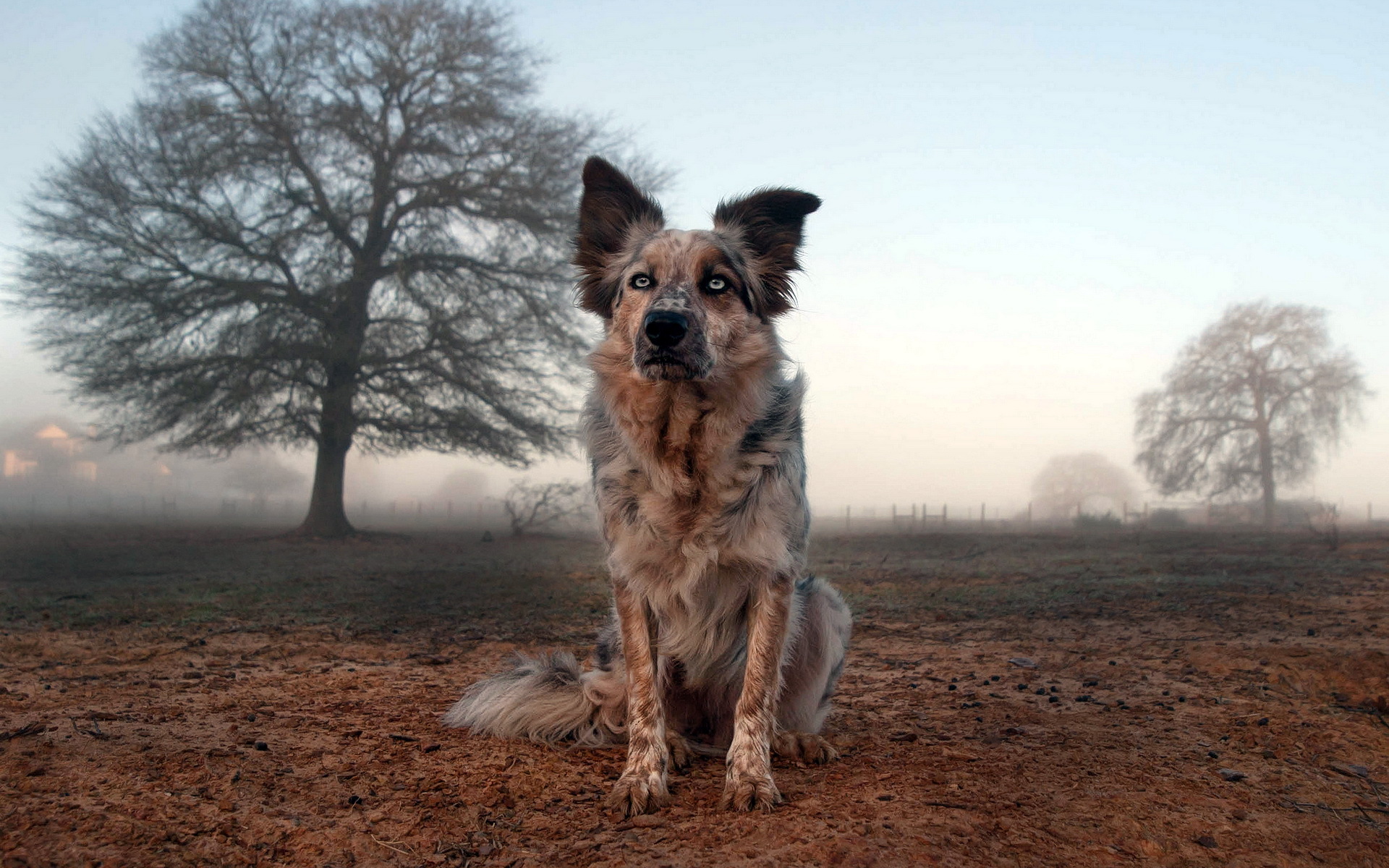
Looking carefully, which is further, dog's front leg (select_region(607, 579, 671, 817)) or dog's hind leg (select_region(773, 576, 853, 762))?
dog's hind leg (select_region(773, 576, 853, 762))

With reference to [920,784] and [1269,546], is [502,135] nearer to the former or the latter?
[1269,546]

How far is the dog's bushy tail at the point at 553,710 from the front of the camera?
407 centimetres

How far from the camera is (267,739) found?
12.7 ft

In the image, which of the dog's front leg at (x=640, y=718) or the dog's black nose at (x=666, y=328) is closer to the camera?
the dog's front leg at (x=640, y=718)

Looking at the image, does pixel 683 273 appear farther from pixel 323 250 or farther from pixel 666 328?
pixel 323 250

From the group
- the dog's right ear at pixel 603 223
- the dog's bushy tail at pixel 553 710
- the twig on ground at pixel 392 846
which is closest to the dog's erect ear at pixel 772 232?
the dog's right ear at pixel 603 223

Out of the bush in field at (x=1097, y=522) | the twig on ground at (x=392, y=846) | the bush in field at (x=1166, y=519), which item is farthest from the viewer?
the bush in field at (x=1166, y=519)

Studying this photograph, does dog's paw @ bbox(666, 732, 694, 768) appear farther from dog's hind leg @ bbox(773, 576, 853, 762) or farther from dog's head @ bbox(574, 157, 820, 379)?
dog's head @ bbox(574, 157, 820, 379)

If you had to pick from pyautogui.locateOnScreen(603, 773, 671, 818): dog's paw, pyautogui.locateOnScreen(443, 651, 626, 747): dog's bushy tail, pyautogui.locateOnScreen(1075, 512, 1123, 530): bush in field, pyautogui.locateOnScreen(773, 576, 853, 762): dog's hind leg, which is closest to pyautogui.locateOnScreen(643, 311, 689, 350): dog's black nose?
pyautogui.locateOnScreen(773, 576, 853, 762): dog's hind leg

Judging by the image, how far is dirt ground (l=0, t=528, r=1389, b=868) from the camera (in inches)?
114

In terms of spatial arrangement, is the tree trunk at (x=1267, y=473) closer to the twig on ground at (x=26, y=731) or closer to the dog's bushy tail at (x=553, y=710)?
the dog's bushy tail at (x=553, y=710)

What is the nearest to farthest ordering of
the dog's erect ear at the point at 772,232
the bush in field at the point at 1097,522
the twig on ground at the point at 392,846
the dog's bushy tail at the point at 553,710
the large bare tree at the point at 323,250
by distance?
the twig on ground at the point at 392,846 → the dog's bushy tail at the point at 553,710 → the dog's erect ear at the point at 772,232 → the large bare tree at the point at 323,250 → the bush in field at the point at 1097,522

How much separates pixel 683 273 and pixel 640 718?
1972 millimetres

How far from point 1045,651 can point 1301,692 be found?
5.80ft
